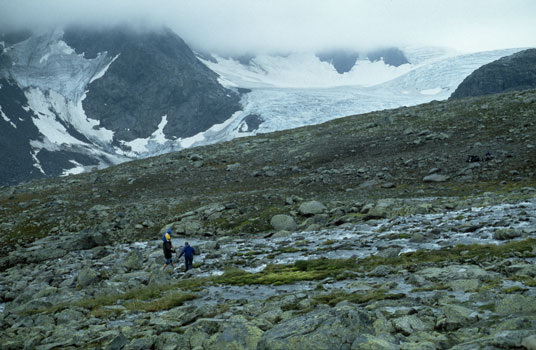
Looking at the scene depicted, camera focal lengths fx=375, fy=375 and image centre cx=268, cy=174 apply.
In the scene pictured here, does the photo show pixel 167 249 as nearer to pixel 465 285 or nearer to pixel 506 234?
pixel 465 285

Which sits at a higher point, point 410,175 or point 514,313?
point 514,313

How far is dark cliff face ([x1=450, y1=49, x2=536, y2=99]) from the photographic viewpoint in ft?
340

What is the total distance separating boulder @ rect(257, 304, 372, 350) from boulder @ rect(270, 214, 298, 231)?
61.9 ft

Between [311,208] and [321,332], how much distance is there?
70.5 feet

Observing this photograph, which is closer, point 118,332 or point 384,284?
point 118,332

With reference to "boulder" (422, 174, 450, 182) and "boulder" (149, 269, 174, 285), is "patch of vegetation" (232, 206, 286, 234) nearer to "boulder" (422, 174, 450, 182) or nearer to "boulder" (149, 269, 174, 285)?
"boulder" (149, 269, 174, 285)

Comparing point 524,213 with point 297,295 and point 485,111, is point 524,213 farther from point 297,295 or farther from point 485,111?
point 485,111

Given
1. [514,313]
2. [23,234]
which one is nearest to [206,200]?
[23,234]

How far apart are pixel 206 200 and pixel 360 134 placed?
26.2 metres

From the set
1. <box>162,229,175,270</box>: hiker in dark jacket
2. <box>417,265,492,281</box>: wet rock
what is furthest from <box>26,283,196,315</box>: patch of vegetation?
<box>417,265,492,281</box>: wet rock

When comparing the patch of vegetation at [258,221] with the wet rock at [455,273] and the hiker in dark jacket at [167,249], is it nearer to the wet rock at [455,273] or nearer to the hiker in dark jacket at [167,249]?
the hiker in dark jacket at [167,249]

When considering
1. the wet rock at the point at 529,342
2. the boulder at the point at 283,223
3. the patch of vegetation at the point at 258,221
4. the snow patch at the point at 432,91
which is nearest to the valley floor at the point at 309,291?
the wet rock at the point at 529,342

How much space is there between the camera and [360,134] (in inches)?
2062

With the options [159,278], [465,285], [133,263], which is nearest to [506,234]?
[465,285]
